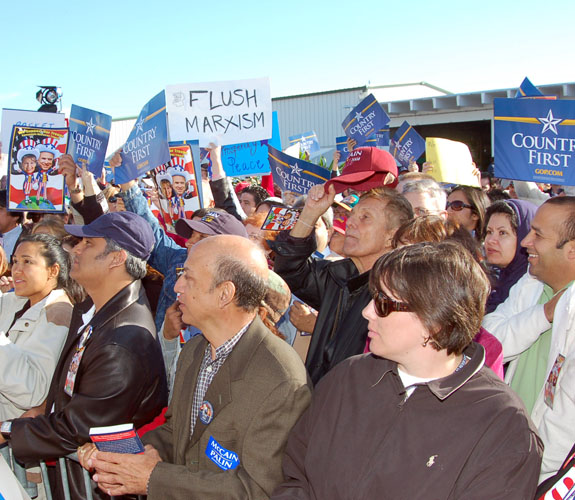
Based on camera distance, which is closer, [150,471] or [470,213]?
[150,471]

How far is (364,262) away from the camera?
3.29 meters

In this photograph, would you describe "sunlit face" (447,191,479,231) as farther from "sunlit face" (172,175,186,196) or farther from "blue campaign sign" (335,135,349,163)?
"blue campaign sign" (335,135,349,163)

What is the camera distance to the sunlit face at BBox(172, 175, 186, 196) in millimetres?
5500

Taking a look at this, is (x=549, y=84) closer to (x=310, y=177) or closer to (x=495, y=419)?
(x=310, y=177)

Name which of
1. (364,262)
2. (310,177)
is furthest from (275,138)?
(364,262)

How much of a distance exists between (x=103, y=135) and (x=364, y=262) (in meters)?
3.98

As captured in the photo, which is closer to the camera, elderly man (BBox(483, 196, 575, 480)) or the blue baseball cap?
elderly man (BBox(483, 196, 575, 480))

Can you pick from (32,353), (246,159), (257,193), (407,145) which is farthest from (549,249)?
→ (407,145)

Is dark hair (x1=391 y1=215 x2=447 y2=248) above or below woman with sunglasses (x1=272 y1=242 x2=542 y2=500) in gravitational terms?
above

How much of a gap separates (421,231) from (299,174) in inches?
137

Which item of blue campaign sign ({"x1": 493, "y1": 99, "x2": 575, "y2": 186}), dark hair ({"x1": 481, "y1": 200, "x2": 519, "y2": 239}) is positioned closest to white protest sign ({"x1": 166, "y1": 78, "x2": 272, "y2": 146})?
blue campaign sign ({"x1": 493, "y1": 99, "x2": 575, "y2": 186})

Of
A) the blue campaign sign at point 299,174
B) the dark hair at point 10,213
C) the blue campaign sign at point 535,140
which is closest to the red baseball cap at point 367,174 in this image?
the blue campaign sign at point 535,140

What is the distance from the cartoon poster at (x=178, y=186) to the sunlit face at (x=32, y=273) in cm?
166

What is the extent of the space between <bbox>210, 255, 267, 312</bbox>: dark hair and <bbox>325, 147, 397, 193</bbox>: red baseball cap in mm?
1065
